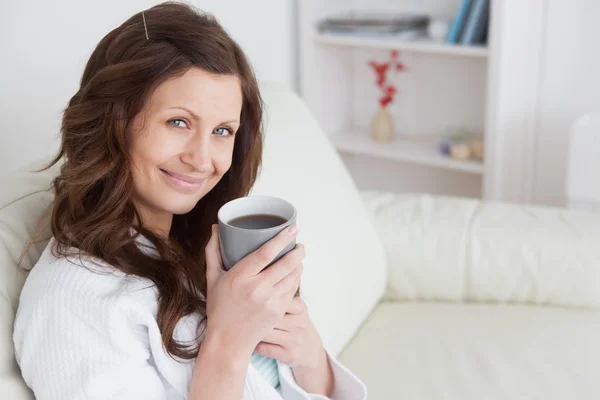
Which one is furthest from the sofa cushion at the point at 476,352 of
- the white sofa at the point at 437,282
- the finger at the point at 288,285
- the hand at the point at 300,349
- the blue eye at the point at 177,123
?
the blue eye at the point at 177,123

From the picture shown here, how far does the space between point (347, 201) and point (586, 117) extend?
0.90 m

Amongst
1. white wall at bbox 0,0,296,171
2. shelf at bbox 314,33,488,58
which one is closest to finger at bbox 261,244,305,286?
white wall at bbox 0,0,296,171

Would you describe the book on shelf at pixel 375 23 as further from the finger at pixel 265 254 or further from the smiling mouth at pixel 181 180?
the finger at pixel 265 254

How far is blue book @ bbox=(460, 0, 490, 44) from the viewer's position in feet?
7.59

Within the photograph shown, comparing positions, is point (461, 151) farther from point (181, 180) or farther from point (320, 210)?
point (181, 180)

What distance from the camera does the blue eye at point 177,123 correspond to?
1.02 m

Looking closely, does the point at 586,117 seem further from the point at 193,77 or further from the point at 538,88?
the point at 193,77

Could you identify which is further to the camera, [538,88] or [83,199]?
[538,88]

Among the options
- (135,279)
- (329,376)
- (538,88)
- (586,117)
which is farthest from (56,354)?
(538,88)

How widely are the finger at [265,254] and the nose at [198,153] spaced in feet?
0.56

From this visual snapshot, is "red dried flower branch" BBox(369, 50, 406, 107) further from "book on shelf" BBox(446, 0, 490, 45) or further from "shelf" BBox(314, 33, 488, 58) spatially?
"book on shelf" BBox(446, 0, 490, 45)

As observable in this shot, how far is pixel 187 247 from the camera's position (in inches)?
48.0

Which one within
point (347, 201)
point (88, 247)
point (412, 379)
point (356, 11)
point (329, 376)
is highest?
point (356, 11)

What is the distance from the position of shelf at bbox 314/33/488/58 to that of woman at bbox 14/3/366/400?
138 cm
